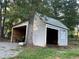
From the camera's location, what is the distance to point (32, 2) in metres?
18.1

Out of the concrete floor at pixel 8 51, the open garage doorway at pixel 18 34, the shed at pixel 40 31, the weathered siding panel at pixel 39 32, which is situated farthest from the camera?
the open garage doorway at pixel 18 34

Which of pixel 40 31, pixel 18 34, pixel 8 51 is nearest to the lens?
pixel 8 51

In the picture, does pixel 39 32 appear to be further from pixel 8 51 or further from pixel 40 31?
pixel 8 51

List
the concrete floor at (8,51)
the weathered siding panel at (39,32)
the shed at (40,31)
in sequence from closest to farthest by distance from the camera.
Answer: the concrete floor at (8,51) < the shed at (40,31) < the weathered siding panel at (39,32)

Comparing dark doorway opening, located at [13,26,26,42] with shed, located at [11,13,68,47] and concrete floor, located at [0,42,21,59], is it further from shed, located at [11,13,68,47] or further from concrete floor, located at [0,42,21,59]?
concrete floor, located at [0,42,21,59]

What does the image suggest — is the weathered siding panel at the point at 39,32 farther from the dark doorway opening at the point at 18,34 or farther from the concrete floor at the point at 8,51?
the dark doorway opening at the point at 18,34

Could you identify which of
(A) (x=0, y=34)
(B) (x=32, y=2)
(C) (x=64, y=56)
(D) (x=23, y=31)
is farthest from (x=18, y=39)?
(C) (x=64, y=56)

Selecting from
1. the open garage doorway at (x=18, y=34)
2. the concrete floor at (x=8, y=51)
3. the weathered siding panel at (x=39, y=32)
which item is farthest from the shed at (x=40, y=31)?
the open garage doorway at (x=18, y=34)

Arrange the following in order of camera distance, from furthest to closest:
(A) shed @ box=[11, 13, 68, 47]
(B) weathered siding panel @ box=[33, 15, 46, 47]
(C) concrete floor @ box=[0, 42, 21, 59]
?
(B) weathered siding panel @ box=[33, 15, 46, 47] → (A) shed @ box=[11, 13, 68, 47] → (C) concrete floor @ box=[0, 42, 21, 59]

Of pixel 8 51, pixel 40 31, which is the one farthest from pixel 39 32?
pixel 8 51

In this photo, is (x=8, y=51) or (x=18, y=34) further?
(x=18, y=34)

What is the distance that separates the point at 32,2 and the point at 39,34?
441 centimetres

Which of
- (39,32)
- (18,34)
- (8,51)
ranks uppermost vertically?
(39,32)

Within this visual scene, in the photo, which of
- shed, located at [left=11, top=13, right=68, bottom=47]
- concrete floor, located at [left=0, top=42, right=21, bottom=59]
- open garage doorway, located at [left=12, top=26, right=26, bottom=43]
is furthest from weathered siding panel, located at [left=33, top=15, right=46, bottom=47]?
open garage doorway, located at [left=12, top=26, right=26, bottom=43]
